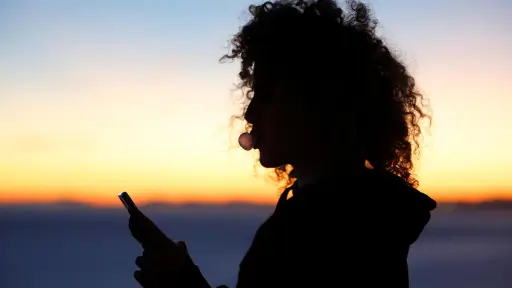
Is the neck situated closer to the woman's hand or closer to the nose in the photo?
the nose

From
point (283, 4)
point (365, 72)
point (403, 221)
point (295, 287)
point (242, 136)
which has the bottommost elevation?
point (295, 287)

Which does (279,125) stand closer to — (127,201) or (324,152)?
(324,152)

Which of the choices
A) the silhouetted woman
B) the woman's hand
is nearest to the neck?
the silhouetted woman

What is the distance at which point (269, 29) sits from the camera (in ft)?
4.62

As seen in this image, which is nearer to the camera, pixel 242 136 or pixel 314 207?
pixel 314 207

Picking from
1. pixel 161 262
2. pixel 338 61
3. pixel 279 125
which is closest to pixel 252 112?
pixel 279 125

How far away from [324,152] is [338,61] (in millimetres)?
169

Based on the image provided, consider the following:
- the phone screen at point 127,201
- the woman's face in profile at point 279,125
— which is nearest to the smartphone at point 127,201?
the phone screen at point 127,201

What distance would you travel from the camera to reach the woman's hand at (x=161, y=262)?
1.30m

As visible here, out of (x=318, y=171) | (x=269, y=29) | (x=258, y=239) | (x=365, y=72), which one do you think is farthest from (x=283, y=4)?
(x=258, y=239)

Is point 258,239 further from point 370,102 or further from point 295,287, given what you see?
point 370,102

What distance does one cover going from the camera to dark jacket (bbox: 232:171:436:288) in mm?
1190

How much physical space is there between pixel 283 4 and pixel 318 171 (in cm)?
33

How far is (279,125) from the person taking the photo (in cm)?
133
